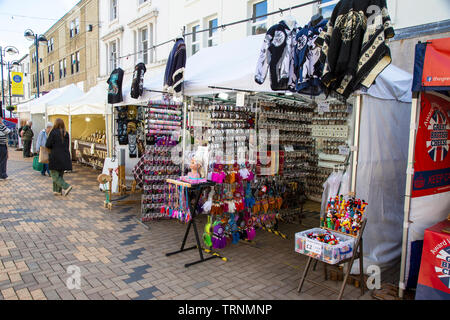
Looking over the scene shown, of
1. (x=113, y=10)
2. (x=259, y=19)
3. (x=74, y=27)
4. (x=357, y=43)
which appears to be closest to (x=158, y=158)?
(x=357, y=43)

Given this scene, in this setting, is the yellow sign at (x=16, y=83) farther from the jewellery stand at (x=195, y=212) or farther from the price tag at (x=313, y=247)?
the price tag at (x=313, y=247)

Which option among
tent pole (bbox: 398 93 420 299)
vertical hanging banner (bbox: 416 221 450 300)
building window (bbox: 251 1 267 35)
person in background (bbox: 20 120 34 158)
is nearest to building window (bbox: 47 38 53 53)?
person in background (bbox: 20 120 34 158)

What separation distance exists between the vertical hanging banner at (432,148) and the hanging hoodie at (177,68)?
352cm

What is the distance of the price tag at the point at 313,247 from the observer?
125 inches

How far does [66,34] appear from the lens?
2311 cm

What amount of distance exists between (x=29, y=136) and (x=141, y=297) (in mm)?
15029

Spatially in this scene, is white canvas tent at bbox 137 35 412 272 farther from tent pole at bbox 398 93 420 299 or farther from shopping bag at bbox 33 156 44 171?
shopping bag at bbox 33 156 44 171

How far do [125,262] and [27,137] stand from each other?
14138 mm

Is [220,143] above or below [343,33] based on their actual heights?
below

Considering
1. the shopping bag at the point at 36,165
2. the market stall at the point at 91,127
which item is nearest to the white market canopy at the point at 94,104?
the market stall at the point at 91,127

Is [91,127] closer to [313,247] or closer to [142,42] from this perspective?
[142,42]
